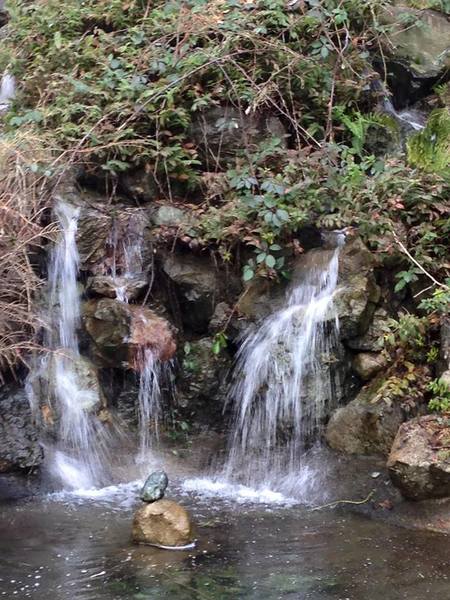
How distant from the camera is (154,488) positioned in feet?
17.0

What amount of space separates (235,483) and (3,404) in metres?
1.97

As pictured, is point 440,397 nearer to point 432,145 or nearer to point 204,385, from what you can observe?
point 204,385

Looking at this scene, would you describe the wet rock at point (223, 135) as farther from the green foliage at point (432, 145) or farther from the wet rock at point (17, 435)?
the wet rock at point (17, 435)

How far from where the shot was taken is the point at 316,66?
790 centimetres

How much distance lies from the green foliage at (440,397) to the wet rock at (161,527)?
2018mm

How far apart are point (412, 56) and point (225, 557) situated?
6.23 m

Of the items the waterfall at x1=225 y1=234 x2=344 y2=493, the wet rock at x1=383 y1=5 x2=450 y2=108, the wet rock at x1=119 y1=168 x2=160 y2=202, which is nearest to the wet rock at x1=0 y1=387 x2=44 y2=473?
the waterfall at x1=225 y1=234 x2=344 y2=493

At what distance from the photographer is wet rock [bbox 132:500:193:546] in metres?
4.79

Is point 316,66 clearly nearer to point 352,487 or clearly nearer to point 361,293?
point 361,293

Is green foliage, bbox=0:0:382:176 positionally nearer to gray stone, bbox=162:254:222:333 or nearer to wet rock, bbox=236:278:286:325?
gray stone, bbox=162:254:222:333

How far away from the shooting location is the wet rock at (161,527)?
4.79 metres

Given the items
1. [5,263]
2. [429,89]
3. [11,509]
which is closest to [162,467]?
[11,509]

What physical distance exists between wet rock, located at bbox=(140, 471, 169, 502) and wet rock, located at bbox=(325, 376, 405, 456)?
1.53 meters

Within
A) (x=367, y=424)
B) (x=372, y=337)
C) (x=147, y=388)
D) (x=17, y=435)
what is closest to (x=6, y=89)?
(x=147, y=388)
